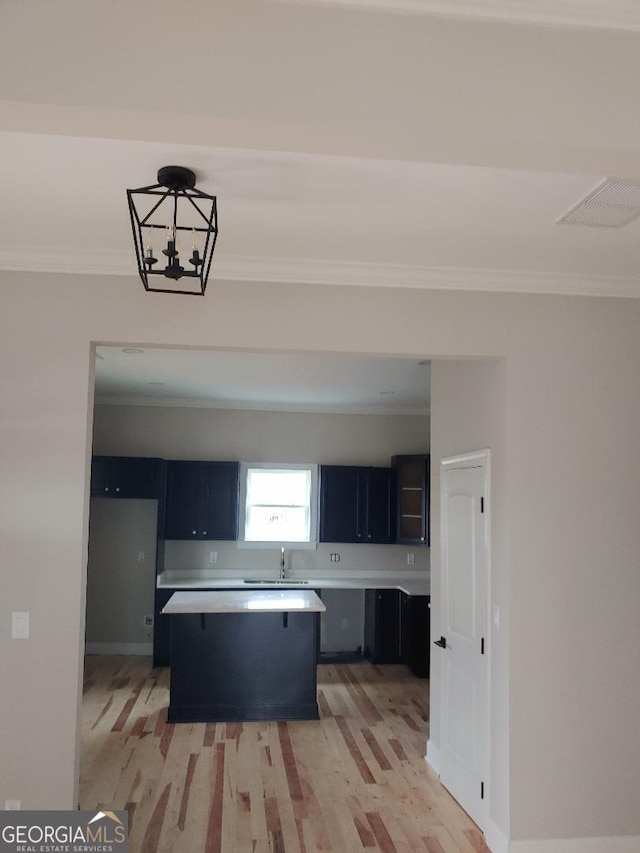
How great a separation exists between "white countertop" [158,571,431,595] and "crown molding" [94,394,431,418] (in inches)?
77.0

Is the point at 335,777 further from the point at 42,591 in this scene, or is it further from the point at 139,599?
the point at 139,599

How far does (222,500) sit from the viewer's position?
8.29 m

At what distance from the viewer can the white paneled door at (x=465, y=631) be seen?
13.2 ft

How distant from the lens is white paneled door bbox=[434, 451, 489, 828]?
404cm

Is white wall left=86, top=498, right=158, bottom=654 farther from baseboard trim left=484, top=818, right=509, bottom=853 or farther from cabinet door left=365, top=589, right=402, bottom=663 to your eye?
baseboard trim left=484, top=818, right=509, bottom=853

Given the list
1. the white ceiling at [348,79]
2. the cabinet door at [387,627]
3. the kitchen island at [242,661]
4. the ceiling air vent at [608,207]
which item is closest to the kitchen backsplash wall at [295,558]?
the cabinet door at [387,627]

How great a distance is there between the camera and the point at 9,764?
3234 mm

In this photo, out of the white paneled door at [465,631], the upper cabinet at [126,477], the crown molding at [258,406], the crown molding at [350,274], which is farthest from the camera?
the crown molding at [258,406]

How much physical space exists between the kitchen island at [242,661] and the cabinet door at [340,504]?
2378mm

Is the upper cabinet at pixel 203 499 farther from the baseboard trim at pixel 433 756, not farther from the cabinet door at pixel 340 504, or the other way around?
the baseboard trim at pixel 433 756

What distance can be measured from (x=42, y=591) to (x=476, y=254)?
2.56 m

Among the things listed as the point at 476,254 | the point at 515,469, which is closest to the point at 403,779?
the point at 515,469

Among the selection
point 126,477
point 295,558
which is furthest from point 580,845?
point 126,477

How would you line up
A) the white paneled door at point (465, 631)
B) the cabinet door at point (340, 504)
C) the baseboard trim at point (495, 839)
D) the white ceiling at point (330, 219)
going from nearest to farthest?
the white ceiling at point (330, 219) < the baseboard trim at point (495, 839) < the white paneled door at point (465, 631) < the cabinet door at point (340, 504)
